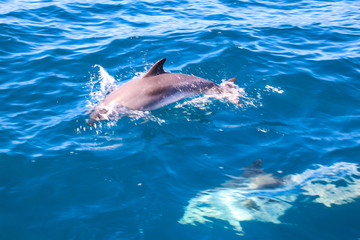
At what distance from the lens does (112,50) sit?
12.9 m

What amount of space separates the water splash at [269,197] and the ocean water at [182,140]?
0.09 feet

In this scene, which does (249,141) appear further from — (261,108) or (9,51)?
(9,51)

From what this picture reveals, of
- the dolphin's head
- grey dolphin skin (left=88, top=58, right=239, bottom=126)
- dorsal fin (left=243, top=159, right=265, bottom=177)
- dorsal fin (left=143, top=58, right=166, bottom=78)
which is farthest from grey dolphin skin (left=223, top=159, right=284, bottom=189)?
the dolphin's head

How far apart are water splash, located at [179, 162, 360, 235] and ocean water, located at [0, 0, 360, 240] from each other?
3cm

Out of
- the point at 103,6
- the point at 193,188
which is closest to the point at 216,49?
the point at 193,188

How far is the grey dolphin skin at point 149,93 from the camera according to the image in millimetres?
8719

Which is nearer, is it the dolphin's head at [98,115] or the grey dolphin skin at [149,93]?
the dolphin's head at [98,115]

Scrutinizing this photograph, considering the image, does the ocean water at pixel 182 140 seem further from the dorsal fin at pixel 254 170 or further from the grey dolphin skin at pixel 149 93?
the grey dolphin skin at pixel 149 93

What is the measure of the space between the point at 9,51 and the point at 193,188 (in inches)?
390

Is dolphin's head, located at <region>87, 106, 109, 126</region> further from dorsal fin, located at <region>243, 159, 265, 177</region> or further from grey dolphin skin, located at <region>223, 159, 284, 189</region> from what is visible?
dorsal fin, located at <region>243, 159, 265, 177</region>

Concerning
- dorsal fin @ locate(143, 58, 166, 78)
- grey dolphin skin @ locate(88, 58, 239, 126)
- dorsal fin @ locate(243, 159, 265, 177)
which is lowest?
dorsal fin @ locate(243, 159, 265, 177)

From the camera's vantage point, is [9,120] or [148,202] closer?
[148,202]

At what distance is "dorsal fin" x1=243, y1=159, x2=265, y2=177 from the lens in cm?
693

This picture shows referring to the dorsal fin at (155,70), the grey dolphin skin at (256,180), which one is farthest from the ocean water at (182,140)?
the dorsal fin at (155,70)
